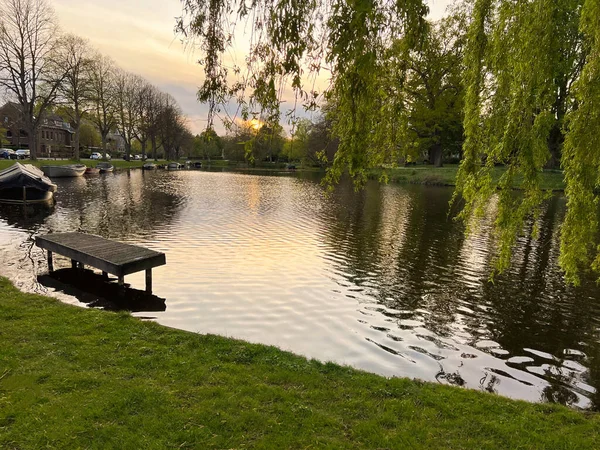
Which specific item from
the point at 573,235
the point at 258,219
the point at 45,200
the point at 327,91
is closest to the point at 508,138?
the point at 573,235

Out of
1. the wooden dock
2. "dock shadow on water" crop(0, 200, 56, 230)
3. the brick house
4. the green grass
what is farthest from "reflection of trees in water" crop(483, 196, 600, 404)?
the brick house

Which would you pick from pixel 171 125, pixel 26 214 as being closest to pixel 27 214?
pixel 26 214

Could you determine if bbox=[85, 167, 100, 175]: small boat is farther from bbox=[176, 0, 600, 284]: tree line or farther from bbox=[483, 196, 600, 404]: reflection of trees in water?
bbox=[176, 0, 600, 284]: tree line

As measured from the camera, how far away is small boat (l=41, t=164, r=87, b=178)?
125 feet

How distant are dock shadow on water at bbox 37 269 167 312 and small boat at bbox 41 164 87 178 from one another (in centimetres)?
3338

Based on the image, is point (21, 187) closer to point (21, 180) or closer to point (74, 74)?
point (21, 180)

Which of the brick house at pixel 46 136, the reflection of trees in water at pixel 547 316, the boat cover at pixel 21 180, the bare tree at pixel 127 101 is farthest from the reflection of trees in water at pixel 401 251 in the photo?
the brick house at pixel 46 136

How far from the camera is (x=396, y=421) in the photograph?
14.5 ft

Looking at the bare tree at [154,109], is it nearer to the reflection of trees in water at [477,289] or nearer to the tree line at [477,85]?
the reflection of trees in water at [477,289]

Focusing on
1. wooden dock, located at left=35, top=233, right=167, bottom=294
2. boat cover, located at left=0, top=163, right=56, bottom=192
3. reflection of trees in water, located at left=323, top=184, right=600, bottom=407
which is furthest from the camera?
boat cover, located at left=0, top=163, right=56, bottom=192

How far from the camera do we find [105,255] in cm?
949

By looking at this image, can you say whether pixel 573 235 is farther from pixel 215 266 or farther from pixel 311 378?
pixel 215 266

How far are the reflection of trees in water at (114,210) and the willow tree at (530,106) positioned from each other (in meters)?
14.1

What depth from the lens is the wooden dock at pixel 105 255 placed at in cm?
898
